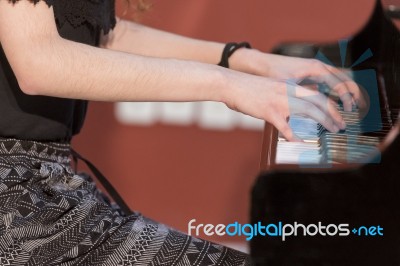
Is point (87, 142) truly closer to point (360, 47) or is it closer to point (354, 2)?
point (354, 2)

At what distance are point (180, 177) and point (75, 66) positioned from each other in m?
1.58

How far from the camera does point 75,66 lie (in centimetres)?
107

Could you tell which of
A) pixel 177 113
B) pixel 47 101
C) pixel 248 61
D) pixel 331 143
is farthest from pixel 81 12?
pixel 177 113

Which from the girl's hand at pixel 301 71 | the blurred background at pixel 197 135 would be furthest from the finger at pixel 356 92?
the blurred background at pixel 197 135

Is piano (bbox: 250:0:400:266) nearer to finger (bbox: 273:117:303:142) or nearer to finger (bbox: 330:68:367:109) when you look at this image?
finger (bbox: 273:117:303:142)

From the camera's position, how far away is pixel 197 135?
102 inches

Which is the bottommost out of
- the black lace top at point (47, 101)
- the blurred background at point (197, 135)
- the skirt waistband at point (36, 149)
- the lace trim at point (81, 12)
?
the blurred background at point (197, 135)

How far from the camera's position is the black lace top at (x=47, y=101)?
48.0 inches

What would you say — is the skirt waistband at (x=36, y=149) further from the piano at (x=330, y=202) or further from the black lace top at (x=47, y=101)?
the piano at (x=330, y=202)

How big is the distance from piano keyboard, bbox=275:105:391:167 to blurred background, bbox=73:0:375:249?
1.36 metres

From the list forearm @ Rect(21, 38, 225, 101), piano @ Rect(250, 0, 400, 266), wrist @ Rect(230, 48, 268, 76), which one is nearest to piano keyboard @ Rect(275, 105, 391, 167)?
piano @ Rect(250, 0, 400, 266)

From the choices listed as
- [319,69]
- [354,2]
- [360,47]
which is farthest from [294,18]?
[319,69]

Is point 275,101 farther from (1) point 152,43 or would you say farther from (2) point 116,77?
(1) point 152,43

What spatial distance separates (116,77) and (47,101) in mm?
240
